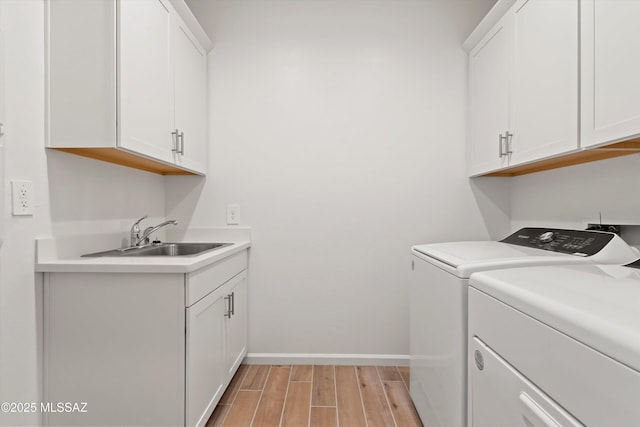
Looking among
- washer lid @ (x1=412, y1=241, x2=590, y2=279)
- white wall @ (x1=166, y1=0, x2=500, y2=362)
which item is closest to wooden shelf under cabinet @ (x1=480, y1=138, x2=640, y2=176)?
washer lid @ (x1=412, y1=241, x2=590, y2=279)

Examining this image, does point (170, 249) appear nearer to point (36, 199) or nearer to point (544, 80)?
point (36, 199)

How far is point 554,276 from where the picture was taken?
0.94m

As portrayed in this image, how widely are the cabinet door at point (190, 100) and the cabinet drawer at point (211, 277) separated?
24.7 inches

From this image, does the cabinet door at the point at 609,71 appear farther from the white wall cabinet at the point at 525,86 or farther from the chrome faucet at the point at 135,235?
the chrome faucet at the point at 135,235

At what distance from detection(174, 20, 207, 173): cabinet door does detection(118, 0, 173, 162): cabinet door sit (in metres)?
0.10

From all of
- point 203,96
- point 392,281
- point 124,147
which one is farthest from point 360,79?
point 124,147

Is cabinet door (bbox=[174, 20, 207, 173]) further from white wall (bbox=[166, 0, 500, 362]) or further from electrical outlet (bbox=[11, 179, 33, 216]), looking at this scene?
electrical outlet (bbox=[11, 179, 33, 216])

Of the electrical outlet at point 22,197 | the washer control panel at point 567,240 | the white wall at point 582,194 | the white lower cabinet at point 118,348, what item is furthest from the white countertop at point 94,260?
the white wall at point 582,194

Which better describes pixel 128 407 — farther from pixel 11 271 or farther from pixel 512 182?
pixel 512 182

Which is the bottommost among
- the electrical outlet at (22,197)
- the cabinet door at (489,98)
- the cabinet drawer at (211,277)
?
the cabinet drawer at (211,277)

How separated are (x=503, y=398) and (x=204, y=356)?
1.19 m

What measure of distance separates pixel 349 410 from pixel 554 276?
4.36ft

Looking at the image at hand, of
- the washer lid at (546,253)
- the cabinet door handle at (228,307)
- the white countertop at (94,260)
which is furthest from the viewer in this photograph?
the cabinet door handle at (228,307)

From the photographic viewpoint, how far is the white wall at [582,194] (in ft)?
4.71
